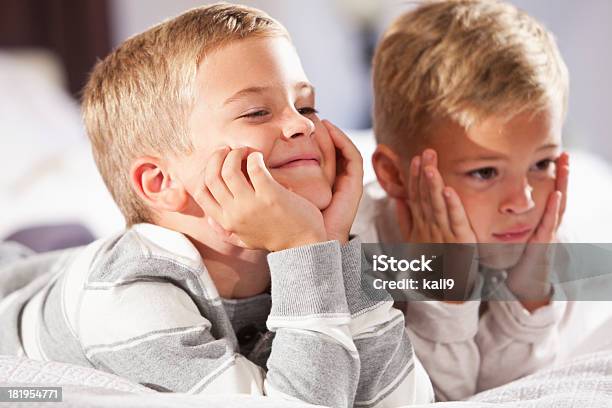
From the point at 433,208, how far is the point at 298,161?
0.23m

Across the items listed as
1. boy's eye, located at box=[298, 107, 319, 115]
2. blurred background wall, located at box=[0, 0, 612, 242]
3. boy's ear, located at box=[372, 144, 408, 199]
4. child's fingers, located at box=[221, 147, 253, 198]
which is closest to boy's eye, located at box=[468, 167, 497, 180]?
boy's ear, located at box=[372, 144, 408, 199]

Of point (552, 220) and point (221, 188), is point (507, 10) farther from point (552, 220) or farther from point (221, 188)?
point (221, 188)

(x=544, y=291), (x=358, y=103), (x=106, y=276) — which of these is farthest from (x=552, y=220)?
(x=358, y=103)

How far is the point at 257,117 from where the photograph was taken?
2.56 ft

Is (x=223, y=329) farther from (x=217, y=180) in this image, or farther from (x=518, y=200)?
(x=518, y=200)

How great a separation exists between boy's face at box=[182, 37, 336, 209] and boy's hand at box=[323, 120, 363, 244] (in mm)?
14

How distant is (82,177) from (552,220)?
1.51 metres

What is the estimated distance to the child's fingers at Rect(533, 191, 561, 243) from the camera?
96 centimetres

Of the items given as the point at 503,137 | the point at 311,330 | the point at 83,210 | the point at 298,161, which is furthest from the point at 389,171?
the point at 83,210

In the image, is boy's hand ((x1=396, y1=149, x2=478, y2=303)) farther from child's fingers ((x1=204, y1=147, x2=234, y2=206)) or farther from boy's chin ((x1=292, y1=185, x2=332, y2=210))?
child's fingers ((x1=204, y1=147, x2=234, y2=206))

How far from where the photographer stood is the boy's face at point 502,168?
3.01ft

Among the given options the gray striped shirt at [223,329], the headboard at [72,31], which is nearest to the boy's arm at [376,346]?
the gray striped shirt at [223,329]

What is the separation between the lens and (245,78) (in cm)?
78

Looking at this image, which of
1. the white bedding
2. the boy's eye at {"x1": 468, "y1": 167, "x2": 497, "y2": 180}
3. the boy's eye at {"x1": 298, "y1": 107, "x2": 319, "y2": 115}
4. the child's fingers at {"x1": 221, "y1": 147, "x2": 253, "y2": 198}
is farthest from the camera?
the boy's eye at {"x1": 468, "y1": 167, "x2": 497, "y2": 180}
